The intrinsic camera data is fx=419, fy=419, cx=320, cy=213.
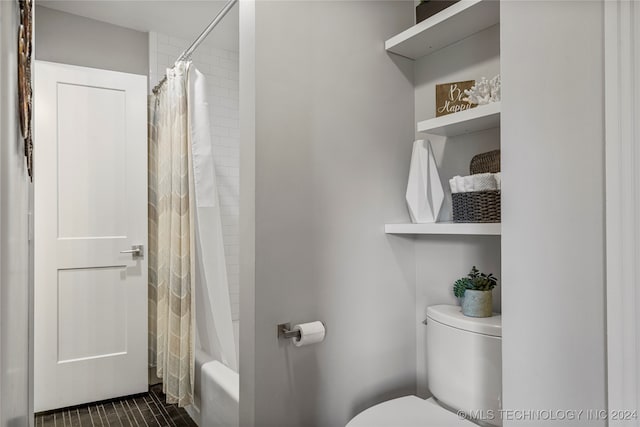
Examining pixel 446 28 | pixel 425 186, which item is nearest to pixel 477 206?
pixel 425 186

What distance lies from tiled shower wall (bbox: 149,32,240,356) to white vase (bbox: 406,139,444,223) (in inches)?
64.2

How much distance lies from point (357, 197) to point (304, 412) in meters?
0.84

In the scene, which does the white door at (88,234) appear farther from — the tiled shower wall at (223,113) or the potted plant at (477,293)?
the potted plant at (477,293)

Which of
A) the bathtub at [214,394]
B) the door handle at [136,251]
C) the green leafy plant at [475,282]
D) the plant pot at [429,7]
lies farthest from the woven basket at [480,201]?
the door handle at [136,251]

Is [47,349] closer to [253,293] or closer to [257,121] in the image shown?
[253,293]

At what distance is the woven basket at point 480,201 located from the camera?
1.41 meters

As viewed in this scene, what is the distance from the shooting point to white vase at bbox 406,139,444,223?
1710mm

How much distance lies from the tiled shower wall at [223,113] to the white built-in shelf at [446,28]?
1.60m

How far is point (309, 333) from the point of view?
1.45 meters

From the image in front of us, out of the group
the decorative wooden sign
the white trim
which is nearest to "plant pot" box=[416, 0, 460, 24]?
the decorative wooden sign

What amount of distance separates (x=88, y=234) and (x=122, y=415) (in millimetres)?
1090

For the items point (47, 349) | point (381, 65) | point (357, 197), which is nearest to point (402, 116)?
point (381, 65)

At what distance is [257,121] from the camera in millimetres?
1440

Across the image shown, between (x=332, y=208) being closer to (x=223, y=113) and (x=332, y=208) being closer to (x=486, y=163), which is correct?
(x=486, y=163)
